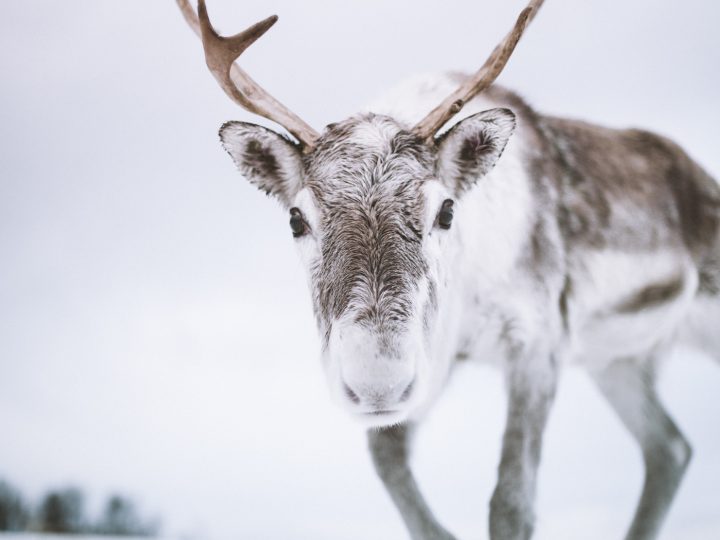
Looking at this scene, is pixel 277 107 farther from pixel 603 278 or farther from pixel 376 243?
pixel 603 278

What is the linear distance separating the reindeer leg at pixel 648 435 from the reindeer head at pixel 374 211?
4.11 ft

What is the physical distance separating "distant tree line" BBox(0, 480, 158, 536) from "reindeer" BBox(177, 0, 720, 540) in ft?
3.59

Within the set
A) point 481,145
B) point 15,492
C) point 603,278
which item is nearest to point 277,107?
point 481,145

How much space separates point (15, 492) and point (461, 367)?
1772 millimetres

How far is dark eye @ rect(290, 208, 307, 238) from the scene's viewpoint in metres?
2.15

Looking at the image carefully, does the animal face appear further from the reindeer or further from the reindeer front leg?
the reindeer front leg

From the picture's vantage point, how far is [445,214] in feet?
7.06

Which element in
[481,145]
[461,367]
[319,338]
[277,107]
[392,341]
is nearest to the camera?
[392,341]

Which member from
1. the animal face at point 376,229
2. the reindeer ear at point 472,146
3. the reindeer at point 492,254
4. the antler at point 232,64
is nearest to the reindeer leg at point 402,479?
the reindeer at point 492,254

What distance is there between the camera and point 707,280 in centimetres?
331

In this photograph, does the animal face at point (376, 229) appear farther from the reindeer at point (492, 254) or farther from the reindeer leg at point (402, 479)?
the reindeer leg at point (402, 479)

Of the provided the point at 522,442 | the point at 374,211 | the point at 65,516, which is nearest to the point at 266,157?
the point at 374,211

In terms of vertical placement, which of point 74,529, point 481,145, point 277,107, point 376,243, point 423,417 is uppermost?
point 277,107

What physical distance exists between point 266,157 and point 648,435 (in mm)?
1945
